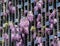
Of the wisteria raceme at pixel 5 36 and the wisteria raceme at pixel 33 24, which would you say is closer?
the wisteria raceme at pixel 33 24

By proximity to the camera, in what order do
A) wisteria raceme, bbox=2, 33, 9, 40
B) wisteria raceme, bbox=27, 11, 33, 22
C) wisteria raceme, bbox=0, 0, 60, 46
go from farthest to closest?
wisteria raceme, bbox=2, 33, 9, 40 → wisteria raceme, bbox=27, 11, 33, 22 → wisteria raceme, bbox=0, 0, 60, 46

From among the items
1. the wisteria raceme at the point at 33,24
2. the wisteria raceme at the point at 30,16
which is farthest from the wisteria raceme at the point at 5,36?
the wisteria raceme at the point at 30,16

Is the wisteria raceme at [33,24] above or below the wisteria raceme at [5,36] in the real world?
above

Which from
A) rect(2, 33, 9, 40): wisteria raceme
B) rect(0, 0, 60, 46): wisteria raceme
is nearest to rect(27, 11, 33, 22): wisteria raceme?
rect(0, 0, 60, 46): wisteria raceme

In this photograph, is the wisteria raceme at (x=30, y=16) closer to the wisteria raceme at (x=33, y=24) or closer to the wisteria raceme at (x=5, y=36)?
the wisteria raceme at (x=33, y=24)

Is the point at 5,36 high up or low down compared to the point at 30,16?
down

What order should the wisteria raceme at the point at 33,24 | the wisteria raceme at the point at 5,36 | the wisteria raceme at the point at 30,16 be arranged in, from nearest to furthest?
1. the wisteria raceme at the point at 33,24
2. the wisteria raceme at the point at 30,16
3. the wisteria raceme at the point at 5,36

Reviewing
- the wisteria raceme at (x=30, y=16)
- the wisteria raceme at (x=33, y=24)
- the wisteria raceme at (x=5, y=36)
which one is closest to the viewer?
the wisteria raceme at (x=33, y=24)

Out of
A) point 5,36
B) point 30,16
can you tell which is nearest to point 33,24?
point 30,16

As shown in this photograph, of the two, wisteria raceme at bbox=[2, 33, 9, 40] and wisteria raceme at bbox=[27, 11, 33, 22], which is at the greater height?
wisteria raceme at bbox=[27, 11, 33, 22]

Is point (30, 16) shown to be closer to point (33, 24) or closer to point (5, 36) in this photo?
point (33, 24)

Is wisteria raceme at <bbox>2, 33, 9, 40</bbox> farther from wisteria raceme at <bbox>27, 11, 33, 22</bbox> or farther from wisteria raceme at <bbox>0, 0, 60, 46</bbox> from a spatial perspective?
wisteria raceme at <bbox>27, 11, 33, 22</bbox>

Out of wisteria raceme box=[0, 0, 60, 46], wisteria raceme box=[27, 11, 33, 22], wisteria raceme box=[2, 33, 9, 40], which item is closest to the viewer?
wisteria raceme box=[0, 0, 60, 46]

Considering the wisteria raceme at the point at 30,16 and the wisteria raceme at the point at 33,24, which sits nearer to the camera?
the wisteria raceme at the point at 33,24
